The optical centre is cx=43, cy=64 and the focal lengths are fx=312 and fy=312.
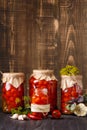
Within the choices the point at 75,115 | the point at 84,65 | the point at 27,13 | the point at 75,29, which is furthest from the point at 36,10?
the point at 75,115

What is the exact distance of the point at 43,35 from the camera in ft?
5.33

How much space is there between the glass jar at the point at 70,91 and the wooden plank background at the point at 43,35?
0.22 m

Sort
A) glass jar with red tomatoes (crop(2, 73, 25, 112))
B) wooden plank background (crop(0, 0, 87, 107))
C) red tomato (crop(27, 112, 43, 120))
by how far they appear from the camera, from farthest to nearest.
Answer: wooden plank background (crop(0, 0, 87, 107)) → glass jar with red tomatoes (crop(2, 73, 25, 112)) → red tomato (crop(27, 112, 43, 120))

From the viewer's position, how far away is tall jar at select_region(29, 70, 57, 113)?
1.31 meters

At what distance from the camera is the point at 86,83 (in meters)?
1.62

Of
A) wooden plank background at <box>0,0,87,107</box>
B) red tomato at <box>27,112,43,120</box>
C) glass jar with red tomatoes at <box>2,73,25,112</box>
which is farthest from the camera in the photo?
wooden plank background at <box>0,0,87,107</box>

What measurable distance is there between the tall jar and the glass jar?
50 millimetres

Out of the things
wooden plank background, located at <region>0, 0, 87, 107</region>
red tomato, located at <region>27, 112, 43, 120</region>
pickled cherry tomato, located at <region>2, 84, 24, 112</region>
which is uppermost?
wooden plank background, located at <region>0, 0, 87, 107</region>

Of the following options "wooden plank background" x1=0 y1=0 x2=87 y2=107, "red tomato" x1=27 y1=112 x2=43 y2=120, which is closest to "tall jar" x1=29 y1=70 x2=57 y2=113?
"red tomato" x1=27 y1=112 x2=43 y2=120

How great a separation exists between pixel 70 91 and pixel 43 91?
0.13 m

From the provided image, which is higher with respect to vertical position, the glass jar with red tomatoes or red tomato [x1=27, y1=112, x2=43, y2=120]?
the glass jar with red tomatoes

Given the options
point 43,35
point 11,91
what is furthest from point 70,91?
point 43,35

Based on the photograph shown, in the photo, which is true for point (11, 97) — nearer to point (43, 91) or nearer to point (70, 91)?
point (43, 91)

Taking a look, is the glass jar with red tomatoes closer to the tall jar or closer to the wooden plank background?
the tall jar
